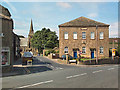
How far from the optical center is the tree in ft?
229

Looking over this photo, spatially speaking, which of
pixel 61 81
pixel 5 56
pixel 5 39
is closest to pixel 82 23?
pixel 5 39

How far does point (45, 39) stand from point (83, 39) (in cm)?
3829

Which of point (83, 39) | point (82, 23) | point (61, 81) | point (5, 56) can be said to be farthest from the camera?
point (82, 23)

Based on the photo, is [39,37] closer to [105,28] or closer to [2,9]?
[105,28]

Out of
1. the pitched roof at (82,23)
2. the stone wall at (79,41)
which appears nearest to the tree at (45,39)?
the pitched roof at (82,23)

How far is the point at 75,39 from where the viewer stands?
37000 mm

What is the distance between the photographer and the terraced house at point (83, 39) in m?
36.8

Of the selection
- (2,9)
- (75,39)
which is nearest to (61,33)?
(75,39)

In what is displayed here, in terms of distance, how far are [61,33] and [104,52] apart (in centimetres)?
1182

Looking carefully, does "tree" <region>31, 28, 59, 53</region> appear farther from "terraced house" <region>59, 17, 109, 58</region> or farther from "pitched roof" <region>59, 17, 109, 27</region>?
"terraced house" <region>59, 17, 109, 58</region>

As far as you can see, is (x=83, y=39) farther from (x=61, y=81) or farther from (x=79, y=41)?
(x=61, y=81)

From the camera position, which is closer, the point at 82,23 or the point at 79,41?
the point at 79,41

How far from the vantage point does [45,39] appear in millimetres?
73188

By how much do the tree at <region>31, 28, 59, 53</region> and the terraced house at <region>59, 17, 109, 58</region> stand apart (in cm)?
3227
